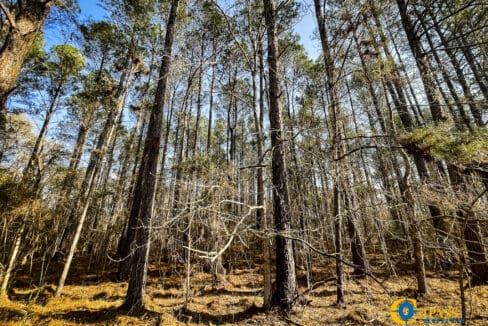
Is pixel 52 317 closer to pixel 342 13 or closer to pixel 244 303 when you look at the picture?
pixel 244 303

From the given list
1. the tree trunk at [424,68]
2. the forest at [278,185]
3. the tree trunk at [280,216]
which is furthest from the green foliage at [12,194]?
the tree trunk at [424,68]

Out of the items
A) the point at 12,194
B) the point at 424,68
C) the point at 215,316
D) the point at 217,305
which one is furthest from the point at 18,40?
the point at 424,68

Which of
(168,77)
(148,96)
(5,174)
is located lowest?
(5,174)

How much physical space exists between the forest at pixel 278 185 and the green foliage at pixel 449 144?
20mm

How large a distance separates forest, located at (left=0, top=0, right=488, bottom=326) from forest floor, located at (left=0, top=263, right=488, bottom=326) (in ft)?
0.15

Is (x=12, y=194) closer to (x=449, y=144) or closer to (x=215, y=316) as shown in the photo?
(x=215, y=316)

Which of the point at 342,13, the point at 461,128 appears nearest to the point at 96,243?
→ the point at 342,13

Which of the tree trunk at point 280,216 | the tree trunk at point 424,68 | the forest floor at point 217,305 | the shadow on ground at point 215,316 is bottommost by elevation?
the shadow on ground at point 215,316

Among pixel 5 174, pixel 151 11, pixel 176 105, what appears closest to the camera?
pixel 5 174

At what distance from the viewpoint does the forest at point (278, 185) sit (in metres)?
2.99

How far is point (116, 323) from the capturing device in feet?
12.4

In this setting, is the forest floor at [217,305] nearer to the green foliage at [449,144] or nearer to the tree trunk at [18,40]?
the green foliage at [449,144]

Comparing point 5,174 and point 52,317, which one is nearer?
point 52,317

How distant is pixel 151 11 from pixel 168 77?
4207mm
